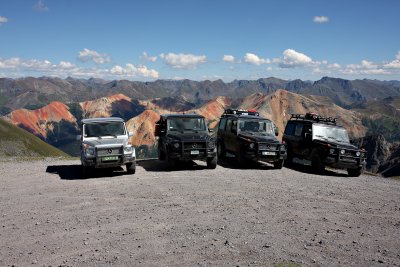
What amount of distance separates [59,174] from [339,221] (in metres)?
12.4

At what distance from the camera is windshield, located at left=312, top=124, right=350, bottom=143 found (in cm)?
1969

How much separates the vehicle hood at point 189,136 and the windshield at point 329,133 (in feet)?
19.3

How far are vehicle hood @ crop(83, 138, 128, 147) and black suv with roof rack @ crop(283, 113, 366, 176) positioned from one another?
942 cm

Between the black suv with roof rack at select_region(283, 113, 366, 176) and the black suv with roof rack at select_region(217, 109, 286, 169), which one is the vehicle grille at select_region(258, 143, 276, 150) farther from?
the black suv with roof rack at select_region(283, 113, 366, 176)

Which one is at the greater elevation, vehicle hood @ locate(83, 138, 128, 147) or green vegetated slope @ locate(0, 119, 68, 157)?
vehicle hood @ locate(83, 138, 128, 147)

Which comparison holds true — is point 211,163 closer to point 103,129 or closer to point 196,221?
point 103,129

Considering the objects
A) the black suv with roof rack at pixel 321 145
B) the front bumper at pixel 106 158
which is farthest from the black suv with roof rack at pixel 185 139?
the black suv with roof rack at pixel 321 145

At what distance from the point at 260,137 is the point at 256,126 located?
4.25ft

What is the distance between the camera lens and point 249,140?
1888cm

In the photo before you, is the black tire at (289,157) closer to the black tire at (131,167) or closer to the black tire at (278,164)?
the black tire at (278,164)

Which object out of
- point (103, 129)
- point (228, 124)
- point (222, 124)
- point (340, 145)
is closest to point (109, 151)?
point (103, 129)

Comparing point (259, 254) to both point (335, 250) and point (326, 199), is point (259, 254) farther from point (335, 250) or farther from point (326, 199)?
point (326, 199)

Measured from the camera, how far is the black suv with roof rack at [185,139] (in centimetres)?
1772

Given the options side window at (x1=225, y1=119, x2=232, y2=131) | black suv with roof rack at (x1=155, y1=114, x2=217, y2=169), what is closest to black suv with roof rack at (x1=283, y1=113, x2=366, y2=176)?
side window at (x1=225, y1=119, x2=232, y2=131)
